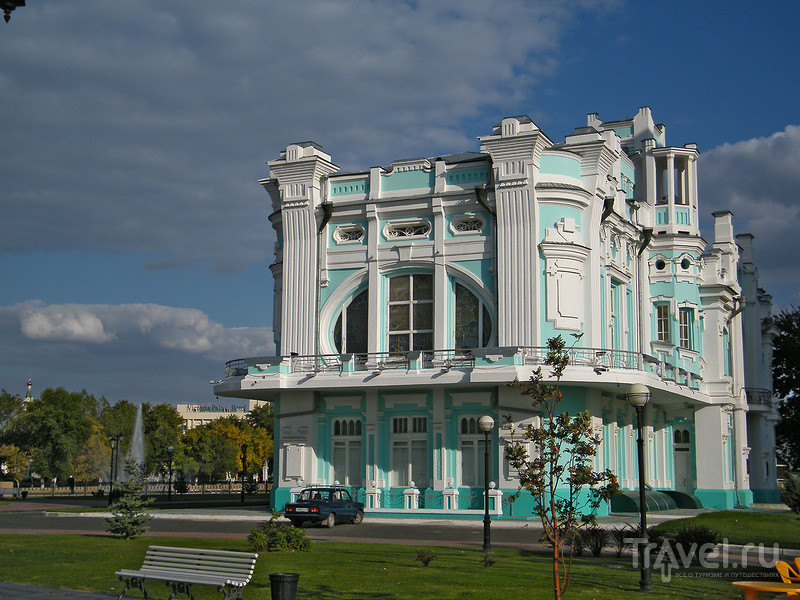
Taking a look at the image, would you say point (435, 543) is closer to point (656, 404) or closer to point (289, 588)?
point (289, 588)

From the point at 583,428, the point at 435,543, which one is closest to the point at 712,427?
the point at 435,543

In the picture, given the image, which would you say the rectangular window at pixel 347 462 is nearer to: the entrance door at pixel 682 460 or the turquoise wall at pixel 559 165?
the turquoise wall at pixel 559 165

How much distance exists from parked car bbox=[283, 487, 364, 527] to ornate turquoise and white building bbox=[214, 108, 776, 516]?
12.3 ft

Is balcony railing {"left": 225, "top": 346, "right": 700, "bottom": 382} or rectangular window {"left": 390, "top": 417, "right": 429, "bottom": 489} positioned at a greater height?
balcony railing {"left": 225, "top": 346, "right": 700, "bottom": 382}

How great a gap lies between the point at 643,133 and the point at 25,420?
5515 centimetres

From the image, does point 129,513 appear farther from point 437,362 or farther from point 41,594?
point 437,362

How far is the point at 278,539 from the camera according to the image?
18.5 m

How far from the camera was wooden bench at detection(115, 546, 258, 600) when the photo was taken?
36.8ft

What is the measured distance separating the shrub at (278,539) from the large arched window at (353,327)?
17096 millimetres

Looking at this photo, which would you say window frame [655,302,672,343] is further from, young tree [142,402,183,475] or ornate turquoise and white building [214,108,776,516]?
young tree [142,402,183,475]

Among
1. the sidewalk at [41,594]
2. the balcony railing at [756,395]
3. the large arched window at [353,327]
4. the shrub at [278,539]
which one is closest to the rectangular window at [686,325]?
the balcony railing at [756,395]

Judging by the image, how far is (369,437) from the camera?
34.1 metres

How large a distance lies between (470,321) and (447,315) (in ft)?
3.01

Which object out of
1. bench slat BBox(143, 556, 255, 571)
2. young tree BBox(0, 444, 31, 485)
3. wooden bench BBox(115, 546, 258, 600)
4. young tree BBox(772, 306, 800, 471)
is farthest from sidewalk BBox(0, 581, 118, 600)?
young tree BBox(0, 444, 31, 485)
